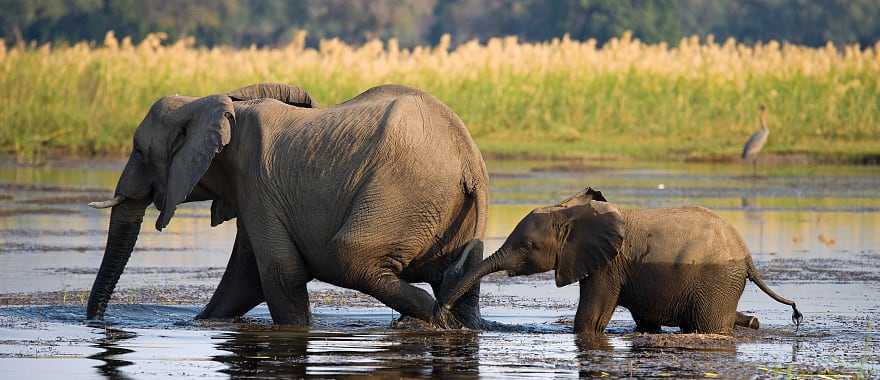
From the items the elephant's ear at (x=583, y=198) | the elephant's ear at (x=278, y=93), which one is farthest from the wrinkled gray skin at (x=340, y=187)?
the elephant's ear at (x=583, y=198)

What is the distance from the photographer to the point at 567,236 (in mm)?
9625

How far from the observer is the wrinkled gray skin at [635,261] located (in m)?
9.59

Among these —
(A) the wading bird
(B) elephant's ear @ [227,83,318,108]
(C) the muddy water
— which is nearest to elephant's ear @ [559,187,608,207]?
(C) the muddy water

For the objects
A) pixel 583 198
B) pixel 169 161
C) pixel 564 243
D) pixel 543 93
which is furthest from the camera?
pixel 543 93

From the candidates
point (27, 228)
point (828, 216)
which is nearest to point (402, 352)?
point (27, 228)

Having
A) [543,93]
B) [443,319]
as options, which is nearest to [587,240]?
[443,319]

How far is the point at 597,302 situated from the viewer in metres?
9.69

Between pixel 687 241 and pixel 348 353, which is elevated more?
pixel 687 241

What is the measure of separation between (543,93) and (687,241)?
18.7 metres

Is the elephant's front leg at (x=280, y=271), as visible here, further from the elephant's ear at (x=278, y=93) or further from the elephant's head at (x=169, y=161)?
the elephant's ear at (x=278, y=93)

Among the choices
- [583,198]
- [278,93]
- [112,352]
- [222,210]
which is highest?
[278,93]

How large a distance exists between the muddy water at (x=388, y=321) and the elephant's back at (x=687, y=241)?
44cm

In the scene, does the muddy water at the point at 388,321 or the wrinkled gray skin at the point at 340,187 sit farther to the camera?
the wrinkled gray skin at the point at 340,187

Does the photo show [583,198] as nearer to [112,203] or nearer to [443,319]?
[443,319]
